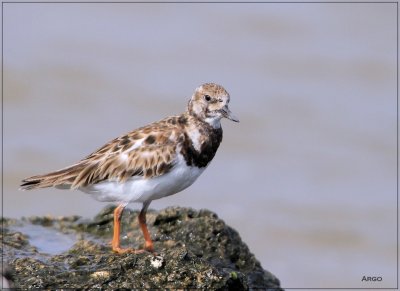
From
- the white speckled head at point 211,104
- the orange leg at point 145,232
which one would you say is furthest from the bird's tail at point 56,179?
the white speckled head at point 211,104

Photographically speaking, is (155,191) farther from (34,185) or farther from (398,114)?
(398,114)

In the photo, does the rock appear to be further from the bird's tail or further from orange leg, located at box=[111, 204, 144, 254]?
the bird's tail

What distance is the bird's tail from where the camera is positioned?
5.30 metres

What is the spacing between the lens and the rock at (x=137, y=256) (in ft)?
14.6

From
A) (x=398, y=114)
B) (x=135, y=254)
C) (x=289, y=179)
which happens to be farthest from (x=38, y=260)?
(x=398, y=114)

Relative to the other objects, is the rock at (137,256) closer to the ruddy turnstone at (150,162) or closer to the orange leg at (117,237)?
the orange leg at (117,237)

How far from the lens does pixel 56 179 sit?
5344mm

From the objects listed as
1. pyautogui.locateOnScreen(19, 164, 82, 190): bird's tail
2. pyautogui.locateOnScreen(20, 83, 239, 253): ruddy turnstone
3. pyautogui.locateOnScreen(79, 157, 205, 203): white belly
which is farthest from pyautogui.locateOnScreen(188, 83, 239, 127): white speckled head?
pyautogui.locateOnScreen(19, 164, 82, 190): bird's tail

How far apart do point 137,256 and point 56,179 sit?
3.24 feet

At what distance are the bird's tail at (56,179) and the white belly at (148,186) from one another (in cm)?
13

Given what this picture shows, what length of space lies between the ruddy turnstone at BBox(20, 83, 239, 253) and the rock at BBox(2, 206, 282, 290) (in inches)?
13.9

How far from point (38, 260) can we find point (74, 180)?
24.5 inches

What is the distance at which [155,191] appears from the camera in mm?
5180

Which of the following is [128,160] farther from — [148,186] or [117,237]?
[117,237]
